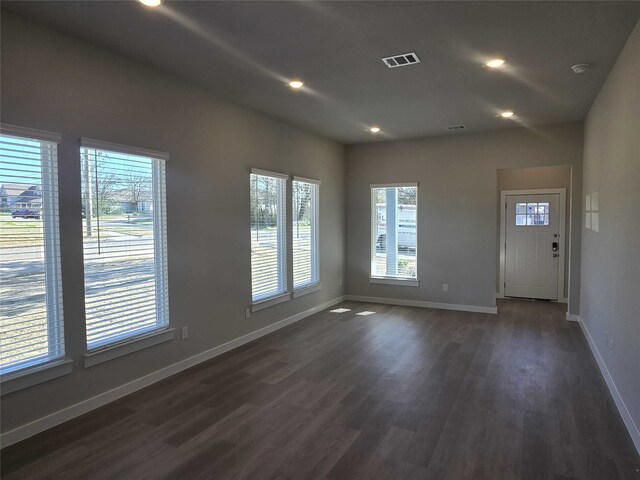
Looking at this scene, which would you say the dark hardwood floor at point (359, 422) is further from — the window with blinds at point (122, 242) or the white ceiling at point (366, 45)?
the white ceiling at point (366, 45)

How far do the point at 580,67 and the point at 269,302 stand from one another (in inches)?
159

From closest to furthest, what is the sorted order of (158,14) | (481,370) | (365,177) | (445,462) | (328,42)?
1. (445,462)
2. (158,14)
3. (328,42)
4. (481,370)
5. (365,177)

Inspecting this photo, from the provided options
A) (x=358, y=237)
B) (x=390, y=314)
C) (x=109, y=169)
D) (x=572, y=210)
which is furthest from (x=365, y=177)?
(x=109, y=169)

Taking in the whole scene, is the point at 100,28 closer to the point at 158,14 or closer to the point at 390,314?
the point at 158,14

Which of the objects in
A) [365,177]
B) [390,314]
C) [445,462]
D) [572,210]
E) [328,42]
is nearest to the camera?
[445,462]

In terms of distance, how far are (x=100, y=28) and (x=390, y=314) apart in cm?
497

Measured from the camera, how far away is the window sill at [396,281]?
21.9 ft

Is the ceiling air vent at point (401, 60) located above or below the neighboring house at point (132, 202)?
above

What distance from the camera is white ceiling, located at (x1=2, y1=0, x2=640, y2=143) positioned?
8.42 ft

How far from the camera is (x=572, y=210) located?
5.48m

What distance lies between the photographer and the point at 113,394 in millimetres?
3223

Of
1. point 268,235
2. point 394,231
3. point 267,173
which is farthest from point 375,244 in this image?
point 267,173

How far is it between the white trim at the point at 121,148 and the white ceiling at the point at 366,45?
2.44 feet

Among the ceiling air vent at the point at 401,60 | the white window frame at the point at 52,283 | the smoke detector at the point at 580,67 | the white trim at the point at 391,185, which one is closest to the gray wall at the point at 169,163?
the white window frame at the point at 52,283
